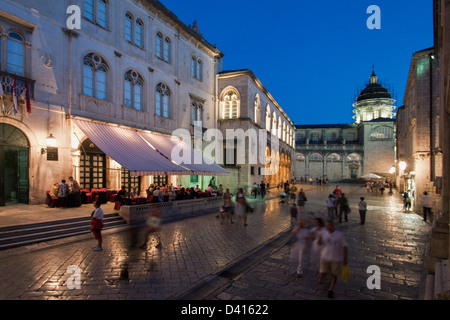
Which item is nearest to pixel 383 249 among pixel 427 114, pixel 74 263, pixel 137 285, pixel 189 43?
pixel 137 285

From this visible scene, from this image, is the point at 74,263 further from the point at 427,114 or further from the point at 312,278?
the point at 427,114

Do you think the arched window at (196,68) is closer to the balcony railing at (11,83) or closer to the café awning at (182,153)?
the café awning at (182,153)

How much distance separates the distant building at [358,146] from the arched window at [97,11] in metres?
56.1

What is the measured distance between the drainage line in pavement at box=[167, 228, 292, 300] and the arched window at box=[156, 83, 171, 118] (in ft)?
43.1

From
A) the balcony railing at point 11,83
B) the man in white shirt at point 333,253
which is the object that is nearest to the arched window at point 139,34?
the balcony railing at point 11,83

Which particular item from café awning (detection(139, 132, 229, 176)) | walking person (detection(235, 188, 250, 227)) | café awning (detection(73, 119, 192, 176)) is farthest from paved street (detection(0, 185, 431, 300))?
café awning (detection(139, 132, 229, 176))

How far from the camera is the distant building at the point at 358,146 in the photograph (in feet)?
186

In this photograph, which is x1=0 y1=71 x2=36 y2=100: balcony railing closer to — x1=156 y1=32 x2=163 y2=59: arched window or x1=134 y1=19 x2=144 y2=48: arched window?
x1=134 y1=19 x2=144 y2=48: arched window

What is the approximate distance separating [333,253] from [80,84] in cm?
1411

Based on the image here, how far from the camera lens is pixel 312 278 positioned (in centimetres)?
588

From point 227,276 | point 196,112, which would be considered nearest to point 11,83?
point 227,276

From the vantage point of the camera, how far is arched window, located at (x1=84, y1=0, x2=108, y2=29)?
540 inches

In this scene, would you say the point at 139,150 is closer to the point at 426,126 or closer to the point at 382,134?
the point at 426,126
